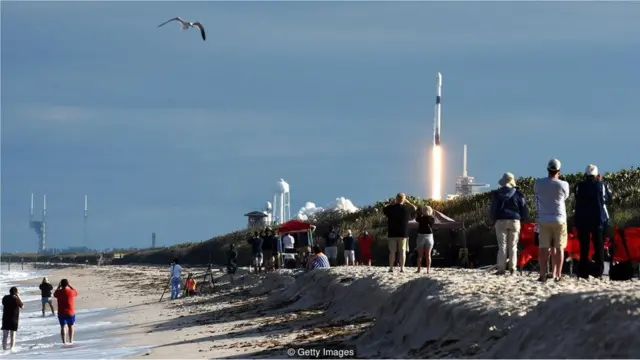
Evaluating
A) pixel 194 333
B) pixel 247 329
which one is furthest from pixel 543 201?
pixel 194 333

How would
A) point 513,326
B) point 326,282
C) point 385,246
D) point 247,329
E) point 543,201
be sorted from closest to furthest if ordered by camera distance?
point 513,326 → point 543,201 → point 247,329 → point 326,282 → point 385,246

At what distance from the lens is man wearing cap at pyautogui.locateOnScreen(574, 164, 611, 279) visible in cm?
1758

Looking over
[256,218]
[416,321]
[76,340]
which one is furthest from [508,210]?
[256,218]

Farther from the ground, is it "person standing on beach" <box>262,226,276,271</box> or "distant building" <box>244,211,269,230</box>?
"distant building" <box>244,211,269,230</box>

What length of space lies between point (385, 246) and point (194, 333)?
95.5 ft

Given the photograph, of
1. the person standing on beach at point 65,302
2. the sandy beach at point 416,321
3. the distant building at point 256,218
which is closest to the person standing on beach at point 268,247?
the sandy beach at point 416,321

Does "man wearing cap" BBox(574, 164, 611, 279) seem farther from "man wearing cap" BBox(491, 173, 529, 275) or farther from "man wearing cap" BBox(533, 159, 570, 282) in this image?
"man wearing cap" BBox(491, 173, 529, 275)

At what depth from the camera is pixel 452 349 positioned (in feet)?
41.9

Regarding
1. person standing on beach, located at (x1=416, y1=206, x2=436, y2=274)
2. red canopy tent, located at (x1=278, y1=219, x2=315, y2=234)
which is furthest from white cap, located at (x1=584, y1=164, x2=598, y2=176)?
Result: red canopy tent, located at (x1=278, y1=219, x2=315, y2=234)

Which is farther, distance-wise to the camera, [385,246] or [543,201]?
[385,246]

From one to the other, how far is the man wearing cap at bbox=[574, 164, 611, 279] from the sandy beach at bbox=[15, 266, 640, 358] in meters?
0.57

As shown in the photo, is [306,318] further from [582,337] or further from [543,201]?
[582,337]

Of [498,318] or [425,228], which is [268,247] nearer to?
[425,228]

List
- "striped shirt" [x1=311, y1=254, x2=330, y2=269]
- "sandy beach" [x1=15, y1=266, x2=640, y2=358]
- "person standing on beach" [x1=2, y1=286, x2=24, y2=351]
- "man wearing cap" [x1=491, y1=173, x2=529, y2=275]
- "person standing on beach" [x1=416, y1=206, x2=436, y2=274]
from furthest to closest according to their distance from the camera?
"striped shirt" [x1=311, y1=254, x2=330, y2=269], "person standing on beach" [x1=2, y1=286, x2=24, y2=351], "person standing on beach" [x1=416, y1=206, x2=436, y2=274], "man wearing cap" [x1=491, y1=173, x2=529, y2=275], "sandy beach" [x1=15, y1=266, x2=640, y2=358]
